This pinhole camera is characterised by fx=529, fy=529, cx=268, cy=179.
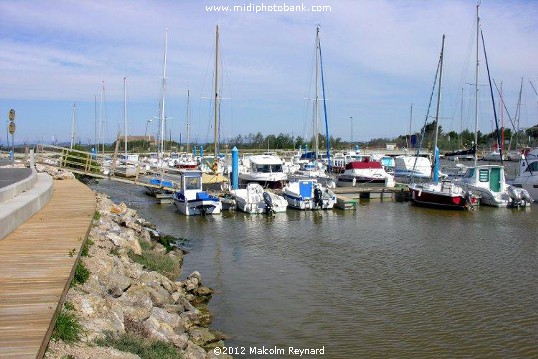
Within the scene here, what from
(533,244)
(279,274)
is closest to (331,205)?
(533,244)

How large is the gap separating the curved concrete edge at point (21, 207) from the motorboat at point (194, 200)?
1162 centimetres

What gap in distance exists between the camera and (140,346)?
800 centimetres

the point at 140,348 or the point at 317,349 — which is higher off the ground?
the point at 140,348

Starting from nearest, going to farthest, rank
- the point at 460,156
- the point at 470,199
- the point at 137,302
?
the point at 137,302
the point at 470,199
the point at 460,156

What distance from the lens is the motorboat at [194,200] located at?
2994cm

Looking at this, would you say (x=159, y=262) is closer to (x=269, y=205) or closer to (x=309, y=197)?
(x=269, y=205)

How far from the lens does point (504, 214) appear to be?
104ft

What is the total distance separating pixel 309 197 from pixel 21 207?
21.0m

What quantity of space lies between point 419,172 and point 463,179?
38.3ft

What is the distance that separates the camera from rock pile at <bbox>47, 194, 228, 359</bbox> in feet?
26.3

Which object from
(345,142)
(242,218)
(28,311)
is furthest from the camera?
(345,142)

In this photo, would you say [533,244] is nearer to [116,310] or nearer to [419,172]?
[116,310]

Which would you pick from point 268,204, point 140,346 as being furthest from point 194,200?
point 140,346

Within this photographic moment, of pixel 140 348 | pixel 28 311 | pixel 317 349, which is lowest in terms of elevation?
pixel 317 349
